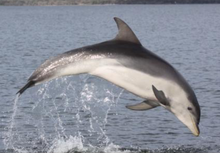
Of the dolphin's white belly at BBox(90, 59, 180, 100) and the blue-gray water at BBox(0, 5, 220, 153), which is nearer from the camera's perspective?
the dolphin's white belly at BBox(90, 59, 180, 100)

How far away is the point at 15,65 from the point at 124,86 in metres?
32.6

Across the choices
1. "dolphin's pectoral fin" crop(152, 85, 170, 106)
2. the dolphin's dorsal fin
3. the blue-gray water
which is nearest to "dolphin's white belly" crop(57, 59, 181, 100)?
"dolphin's pectoral fin" crop(152, 85, 170, 106)

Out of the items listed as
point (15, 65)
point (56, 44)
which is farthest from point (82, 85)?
point (56, 44)

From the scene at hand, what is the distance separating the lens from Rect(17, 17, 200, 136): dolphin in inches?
513

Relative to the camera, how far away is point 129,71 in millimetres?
13031

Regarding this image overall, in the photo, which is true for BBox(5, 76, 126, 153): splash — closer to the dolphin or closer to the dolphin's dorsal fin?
the dolphin's dorsal fin

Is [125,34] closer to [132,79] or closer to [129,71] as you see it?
[129,71]

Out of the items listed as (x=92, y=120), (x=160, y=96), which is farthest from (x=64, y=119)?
(x=160, y=96)

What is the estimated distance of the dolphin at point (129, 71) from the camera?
13.0 meters

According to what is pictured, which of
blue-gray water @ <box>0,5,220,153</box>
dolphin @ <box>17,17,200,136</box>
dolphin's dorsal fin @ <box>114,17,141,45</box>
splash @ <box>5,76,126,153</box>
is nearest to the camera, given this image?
dolphin @ <box>17,17,200,136</box>

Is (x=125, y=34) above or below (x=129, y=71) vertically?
above

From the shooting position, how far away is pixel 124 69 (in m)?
13.0

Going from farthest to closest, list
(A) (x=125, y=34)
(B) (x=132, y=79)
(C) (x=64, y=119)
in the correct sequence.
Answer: (C) (x=64, y=119)
(A) (x=125, y=34)
(B) (x=132, y=79)

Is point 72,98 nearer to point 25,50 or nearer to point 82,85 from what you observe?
point 82,85
